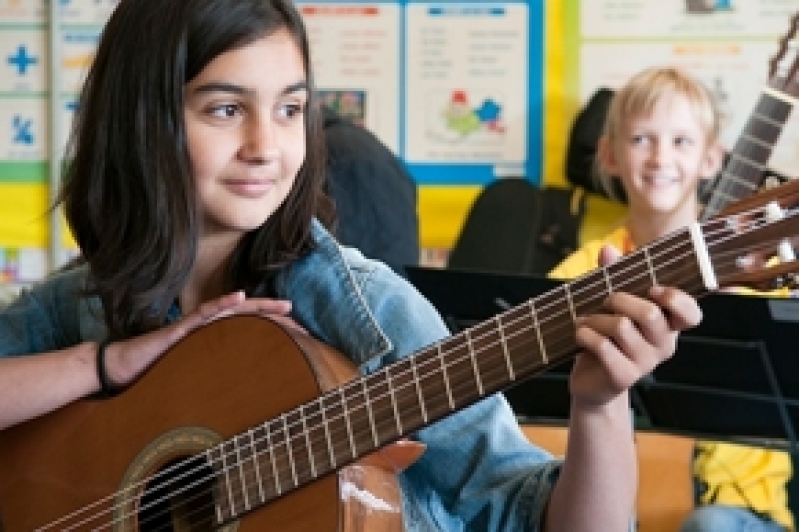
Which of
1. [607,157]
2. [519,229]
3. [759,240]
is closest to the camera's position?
[759,240]

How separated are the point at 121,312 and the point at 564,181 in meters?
1.95

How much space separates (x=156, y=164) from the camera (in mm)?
1290

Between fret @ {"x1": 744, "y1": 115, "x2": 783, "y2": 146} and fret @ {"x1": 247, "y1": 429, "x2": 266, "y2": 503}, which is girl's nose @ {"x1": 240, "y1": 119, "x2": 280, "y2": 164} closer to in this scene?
fret @ {"x1": 247, "y1": 429, "x2": 266, "y2": 503}

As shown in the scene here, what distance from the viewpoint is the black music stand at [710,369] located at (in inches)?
64.4

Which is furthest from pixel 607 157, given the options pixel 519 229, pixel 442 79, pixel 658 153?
pixel 442 79

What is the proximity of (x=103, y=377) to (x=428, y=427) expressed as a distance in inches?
14.4

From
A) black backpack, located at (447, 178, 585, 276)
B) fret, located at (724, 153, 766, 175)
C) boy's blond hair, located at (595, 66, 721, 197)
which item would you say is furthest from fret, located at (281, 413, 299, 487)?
black backpack, located at (447, 178, 585, 276)

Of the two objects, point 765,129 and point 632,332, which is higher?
point 765,129

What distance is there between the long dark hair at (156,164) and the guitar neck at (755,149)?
128 centimetres

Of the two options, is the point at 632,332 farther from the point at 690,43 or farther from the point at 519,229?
the point at 690,43

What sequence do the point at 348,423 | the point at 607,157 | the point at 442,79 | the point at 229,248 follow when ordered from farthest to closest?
the point at 442,79, the point at 607,157, the point at 229,248, the point at 348,423

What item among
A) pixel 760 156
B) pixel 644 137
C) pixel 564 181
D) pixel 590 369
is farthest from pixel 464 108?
pixel 590 369

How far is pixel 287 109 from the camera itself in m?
1.27

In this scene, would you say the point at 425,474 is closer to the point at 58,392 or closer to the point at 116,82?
the point at 58,392
